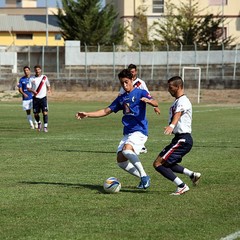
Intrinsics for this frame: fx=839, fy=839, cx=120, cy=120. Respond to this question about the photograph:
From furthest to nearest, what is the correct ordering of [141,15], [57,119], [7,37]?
[7,37]
[141,15]
[57,119]

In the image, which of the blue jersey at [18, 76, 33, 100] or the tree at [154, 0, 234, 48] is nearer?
the blue jersey at [18, 76, 33, 100]

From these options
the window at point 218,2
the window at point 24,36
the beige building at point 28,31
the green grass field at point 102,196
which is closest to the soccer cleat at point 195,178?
the green grass field at point 102,196

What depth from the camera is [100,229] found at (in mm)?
8969

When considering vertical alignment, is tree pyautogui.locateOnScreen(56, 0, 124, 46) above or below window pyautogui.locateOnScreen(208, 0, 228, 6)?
below

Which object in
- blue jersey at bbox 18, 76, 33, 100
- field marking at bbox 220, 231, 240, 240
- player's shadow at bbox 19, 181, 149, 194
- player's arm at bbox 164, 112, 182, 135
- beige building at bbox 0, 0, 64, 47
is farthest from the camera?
beige building at bbox 0, 0, 64, 47

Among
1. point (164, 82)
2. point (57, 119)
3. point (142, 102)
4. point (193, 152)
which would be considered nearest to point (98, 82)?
point (164, 82)

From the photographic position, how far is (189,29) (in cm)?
7025

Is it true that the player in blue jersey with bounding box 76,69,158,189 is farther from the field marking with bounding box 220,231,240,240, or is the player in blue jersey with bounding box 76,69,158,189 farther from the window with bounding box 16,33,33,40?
the window with bounding box 16,33,33,40

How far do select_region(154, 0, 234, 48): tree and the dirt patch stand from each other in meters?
16.4

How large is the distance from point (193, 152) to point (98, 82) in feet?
124

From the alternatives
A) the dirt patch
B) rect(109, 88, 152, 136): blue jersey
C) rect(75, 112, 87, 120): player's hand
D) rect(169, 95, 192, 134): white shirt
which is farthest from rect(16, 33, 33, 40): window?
rect(169, 95, 192, 134): white shirt

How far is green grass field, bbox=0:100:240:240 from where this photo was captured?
29.3 feet

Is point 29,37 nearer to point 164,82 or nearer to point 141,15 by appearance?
point 141,15

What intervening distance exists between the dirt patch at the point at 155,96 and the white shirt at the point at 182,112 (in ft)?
132
